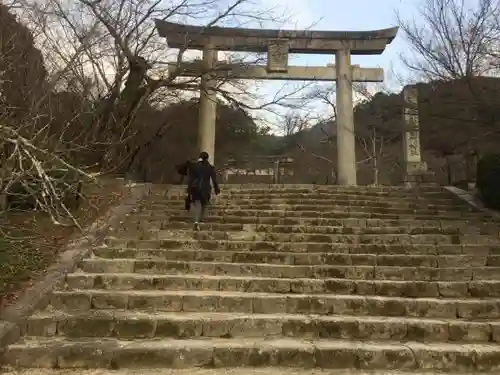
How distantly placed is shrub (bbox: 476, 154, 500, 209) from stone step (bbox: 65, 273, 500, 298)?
15.7 feet

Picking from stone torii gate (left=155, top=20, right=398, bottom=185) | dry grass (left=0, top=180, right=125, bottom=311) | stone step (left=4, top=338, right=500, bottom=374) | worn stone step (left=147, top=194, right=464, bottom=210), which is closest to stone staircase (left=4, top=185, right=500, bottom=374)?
stone step (left=4, top=338, right=500, bottom=374)

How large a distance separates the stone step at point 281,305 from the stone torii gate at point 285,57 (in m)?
9.29

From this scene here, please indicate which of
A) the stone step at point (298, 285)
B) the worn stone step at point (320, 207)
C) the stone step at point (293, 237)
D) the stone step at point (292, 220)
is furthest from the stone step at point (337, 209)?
the stone step at point (298, 285)

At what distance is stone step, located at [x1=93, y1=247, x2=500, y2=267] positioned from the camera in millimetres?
5926

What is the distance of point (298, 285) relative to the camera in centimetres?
512

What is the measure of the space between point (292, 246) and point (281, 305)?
1.85 meters

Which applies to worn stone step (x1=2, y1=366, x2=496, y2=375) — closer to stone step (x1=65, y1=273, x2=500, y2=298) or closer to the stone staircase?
the stone staircase

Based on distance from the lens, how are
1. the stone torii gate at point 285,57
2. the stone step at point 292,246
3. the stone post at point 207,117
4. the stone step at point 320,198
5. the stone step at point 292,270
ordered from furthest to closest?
the stone post at point 207,117, the stone torii gate at point 285,57, the stone step at point 320,198, the stone step at point 292,246, the stone step at point 292,270

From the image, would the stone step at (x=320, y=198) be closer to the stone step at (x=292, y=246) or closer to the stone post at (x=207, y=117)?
the stone step at (x=292, y=246)

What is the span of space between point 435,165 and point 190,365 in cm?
1877

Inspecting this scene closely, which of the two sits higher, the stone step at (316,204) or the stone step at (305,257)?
the stone step at (316,204)

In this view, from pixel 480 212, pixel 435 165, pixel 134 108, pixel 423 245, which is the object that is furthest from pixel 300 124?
pixel 423 245

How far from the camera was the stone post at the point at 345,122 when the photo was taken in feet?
46.8

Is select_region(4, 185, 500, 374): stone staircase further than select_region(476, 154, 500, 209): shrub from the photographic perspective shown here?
No
